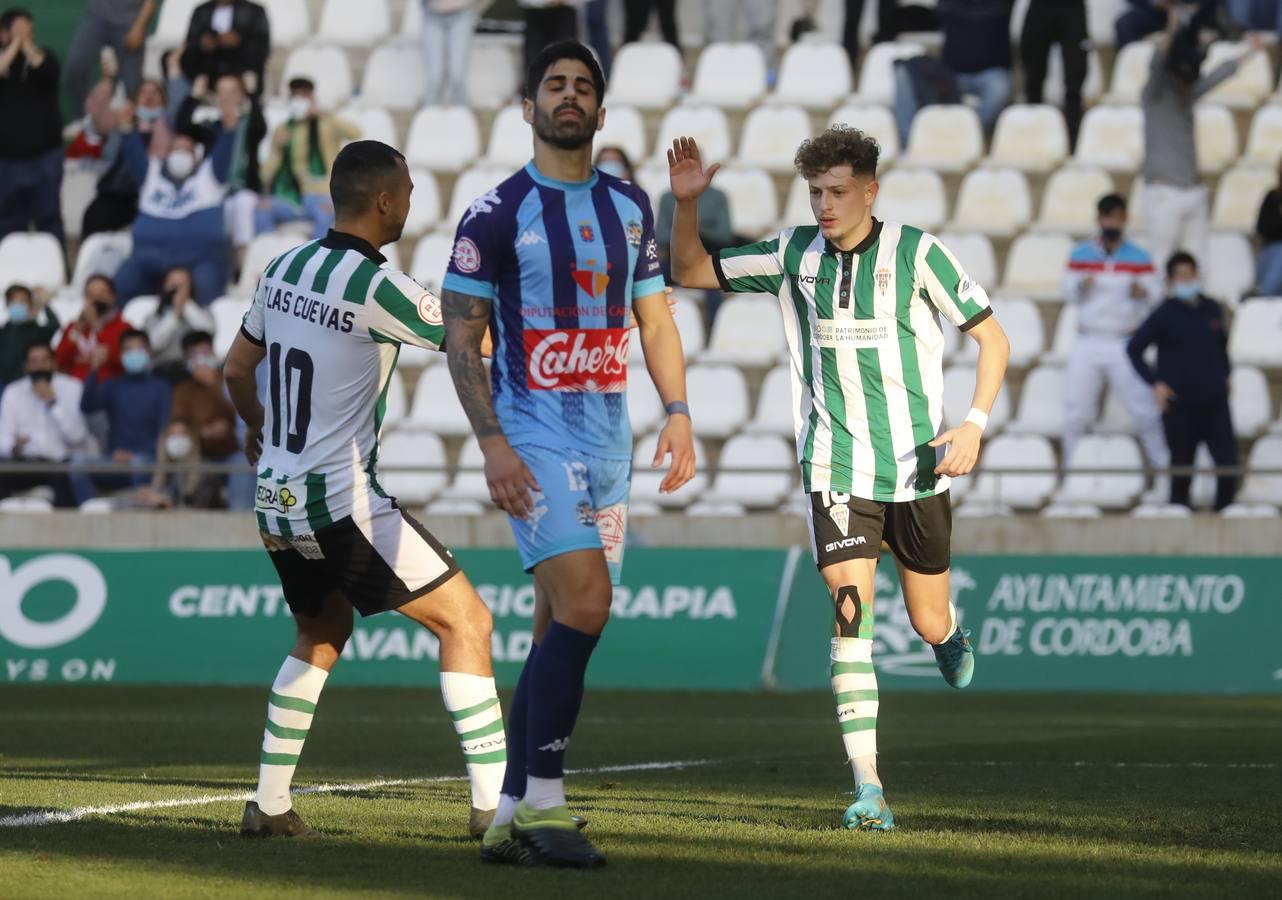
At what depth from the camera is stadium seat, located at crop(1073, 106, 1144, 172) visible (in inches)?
838

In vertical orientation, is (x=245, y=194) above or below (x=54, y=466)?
above

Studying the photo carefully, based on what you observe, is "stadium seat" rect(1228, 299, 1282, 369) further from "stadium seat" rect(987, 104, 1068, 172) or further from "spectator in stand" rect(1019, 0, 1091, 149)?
"spectator in stand" rect(1019, 0, 1091, 149)

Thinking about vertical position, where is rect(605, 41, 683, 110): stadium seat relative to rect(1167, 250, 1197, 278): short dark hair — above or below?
above

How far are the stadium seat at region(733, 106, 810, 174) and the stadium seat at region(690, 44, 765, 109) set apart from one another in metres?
0.58

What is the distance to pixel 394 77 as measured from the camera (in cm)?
2370

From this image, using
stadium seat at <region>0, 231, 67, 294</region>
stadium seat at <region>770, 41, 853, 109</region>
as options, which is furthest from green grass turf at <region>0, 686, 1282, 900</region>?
stadium seat at <region>770, 41, 853, 109</region>

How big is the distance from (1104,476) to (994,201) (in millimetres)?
4042

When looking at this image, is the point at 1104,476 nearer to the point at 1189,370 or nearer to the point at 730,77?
the point at 1189,370

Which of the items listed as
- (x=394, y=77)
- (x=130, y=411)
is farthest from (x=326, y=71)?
(x=130, y=411)

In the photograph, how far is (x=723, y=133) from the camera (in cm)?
2200

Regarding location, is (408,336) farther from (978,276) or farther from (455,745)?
(978,276)

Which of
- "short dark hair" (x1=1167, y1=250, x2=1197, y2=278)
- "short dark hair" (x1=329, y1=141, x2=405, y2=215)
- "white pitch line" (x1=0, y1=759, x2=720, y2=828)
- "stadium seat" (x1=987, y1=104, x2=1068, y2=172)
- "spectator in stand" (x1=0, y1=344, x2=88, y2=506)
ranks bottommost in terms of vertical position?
"white pitch line" (x1=0, y1=759, x2=720, y2=828)

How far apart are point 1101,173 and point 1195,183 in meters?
1.78

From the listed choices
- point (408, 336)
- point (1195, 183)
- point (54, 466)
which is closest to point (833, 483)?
point (408, 336)
